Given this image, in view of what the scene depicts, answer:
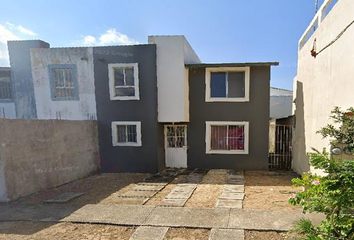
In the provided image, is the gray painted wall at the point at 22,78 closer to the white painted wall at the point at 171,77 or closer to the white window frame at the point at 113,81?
the white window frame at the point at 113,81

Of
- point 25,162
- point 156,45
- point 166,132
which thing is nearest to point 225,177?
point 166,132

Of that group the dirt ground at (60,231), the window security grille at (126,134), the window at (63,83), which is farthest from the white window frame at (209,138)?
the window at (63,83)

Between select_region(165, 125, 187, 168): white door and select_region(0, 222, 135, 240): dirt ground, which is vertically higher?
select_region(165, 125, 187, 168): white door

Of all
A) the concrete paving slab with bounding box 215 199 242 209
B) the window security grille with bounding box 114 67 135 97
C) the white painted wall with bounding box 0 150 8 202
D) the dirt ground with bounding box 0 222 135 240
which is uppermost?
the window security grille with bounding box 114 67 135 97

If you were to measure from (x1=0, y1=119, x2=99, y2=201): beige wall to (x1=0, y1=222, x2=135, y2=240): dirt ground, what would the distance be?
164 cm

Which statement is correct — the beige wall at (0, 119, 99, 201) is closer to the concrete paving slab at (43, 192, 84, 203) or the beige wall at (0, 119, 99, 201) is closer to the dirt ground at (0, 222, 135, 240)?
the concrete paving slab at (43, 192, 84, 203)

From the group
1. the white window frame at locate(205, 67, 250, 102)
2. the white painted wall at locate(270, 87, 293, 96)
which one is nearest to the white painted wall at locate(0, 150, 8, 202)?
the white window frame at locate(205, 67, 250, 102)

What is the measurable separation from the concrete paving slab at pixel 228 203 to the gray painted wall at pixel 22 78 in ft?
35.5

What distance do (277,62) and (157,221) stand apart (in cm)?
810

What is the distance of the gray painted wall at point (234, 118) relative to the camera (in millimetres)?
8656

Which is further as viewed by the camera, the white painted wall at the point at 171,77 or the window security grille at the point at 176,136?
the window security grille at the point at 176,136

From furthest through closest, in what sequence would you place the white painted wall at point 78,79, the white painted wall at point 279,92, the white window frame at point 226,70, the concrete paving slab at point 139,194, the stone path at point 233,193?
the white painted wall at point 279,92 < the white painted wall at point 78,79 < the white window frame at point 226,70 < the concrete paving slab at point 139,194 < the stone path at point 233,193

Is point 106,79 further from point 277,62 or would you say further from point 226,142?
point 277,62

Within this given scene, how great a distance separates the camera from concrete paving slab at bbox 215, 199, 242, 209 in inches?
200
